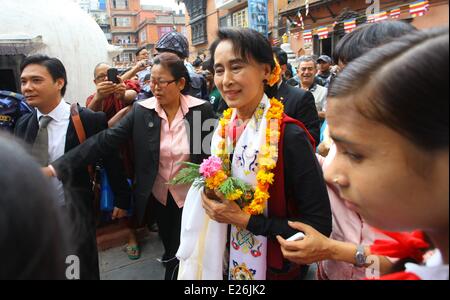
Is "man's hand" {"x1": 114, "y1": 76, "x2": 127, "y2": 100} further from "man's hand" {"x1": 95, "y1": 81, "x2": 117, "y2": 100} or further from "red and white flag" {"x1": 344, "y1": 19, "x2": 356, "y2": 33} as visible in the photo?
"red and white flag" {"x1": 344, "y1": 19, "x2": 356, "y2": 33}

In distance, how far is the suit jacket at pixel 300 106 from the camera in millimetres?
2977

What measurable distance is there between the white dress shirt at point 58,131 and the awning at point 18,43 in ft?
16.8

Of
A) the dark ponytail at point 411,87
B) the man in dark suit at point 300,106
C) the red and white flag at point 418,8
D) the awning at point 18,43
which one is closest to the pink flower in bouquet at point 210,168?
the dark ponytail at point 411,87

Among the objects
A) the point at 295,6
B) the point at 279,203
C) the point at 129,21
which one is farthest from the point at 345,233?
the point at 129,21

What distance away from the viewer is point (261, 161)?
5.11 ft

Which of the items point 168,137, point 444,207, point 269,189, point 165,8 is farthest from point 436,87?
point 165,8

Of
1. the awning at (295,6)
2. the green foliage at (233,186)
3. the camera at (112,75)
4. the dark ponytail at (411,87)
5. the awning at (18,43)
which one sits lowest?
the green foliage at (233,186)

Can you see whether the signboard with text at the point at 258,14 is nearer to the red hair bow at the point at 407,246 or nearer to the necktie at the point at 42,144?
the necktie at the point at 42,144

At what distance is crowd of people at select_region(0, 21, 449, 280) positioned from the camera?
60cm

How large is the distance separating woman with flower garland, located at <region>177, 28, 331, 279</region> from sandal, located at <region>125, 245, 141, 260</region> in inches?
67.5

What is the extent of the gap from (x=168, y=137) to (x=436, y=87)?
6.82ft

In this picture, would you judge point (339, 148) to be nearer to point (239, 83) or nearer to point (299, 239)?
point (299, 239)

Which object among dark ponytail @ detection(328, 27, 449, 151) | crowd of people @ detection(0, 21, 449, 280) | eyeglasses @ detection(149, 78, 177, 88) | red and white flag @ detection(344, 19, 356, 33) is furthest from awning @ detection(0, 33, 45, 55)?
red and white flag @ detection(344, 19, 356, 33)

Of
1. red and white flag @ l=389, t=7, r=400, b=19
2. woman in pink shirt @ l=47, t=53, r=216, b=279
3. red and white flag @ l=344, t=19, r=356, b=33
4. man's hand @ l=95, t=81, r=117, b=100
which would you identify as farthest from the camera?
red and white flag @ l=344, t=19, r=356, b=33
